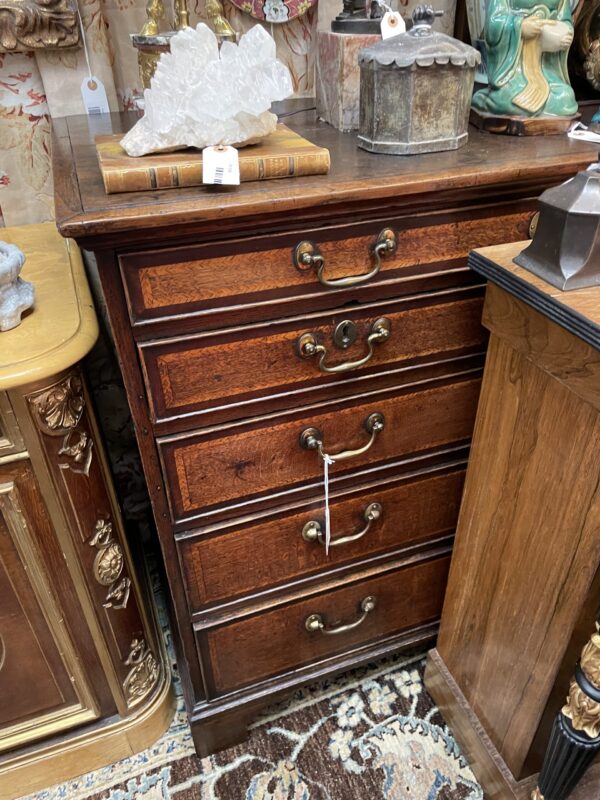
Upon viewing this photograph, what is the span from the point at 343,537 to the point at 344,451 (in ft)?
0.59

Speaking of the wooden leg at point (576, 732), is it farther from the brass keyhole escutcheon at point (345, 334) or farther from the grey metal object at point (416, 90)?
the grey metal object at point (416, 90)

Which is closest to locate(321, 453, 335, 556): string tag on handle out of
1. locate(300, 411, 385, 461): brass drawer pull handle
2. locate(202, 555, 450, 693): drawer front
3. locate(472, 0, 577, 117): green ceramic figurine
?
locate(300, 411, 385, 461): brass drawer pull handle

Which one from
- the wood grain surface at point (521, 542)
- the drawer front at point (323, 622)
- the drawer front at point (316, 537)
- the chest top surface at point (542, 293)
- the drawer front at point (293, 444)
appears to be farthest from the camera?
the drawer front at point (323, 622)

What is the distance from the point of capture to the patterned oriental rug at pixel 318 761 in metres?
1.14

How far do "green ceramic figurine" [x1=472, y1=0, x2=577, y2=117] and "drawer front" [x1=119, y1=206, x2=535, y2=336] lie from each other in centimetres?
22

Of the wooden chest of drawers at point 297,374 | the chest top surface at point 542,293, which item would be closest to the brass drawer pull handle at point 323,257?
the wooden chest of drawers at point 297,374

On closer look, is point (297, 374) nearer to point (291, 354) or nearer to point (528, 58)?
point (291, 354)

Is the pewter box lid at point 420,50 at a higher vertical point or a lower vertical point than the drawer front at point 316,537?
higher

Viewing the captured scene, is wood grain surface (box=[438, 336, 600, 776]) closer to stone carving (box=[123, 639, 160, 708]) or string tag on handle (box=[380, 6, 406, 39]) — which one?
string tag on handle (box=[380, 6, 406, 39])

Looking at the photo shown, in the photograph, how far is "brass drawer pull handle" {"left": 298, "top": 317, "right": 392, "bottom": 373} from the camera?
83 cm

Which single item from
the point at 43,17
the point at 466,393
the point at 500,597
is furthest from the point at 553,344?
the point at 43,17

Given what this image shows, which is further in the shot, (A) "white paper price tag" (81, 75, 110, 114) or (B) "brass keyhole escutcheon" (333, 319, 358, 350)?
(A) "white paper price tag" (81, 75, 110, 114)

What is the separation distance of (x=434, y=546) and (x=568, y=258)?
2.12ft

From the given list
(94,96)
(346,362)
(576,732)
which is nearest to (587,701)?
(576,732)
